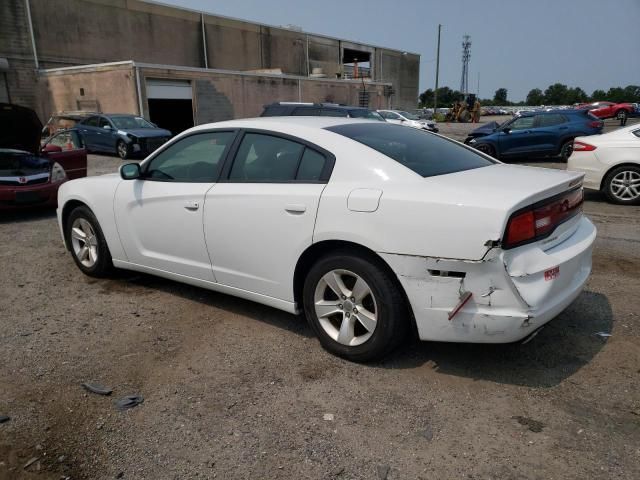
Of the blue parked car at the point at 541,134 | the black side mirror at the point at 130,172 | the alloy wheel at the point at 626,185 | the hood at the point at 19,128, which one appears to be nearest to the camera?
the black side mirror at the point at 130,172

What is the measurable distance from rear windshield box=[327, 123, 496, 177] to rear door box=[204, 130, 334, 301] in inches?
14.7

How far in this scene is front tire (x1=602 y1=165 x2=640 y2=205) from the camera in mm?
8203

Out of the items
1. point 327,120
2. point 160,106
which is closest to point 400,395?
point 327,120

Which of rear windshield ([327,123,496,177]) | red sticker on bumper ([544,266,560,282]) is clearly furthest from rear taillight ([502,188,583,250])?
rear windshield ([327,123,496,177])

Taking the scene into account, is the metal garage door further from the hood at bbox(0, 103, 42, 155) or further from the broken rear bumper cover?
the broken rear bumper cover

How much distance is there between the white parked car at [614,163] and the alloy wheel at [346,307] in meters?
6.32

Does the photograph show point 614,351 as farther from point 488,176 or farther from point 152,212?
point 152,212

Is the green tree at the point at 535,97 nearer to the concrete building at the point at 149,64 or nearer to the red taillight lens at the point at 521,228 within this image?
the concrete building at the point at 149,64

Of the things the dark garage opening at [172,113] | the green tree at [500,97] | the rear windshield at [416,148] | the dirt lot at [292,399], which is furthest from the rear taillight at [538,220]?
the green tree at [500,97]

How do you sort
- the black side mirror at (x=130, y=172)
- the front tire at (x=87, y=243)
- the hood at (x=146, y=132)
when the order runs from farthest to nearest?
the hood at (x=146, y=132) → the front tire at (x=87, y=243) → the black side mirror at (x=130, y=172)

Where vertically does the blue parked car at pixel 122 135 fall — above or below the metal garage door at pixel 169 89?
below

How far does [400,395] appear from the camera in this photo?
2.95 m

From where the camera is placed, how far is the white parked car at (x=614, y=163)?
8.17 m

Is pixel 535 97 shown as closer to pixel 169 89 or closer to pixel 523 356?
pixel 169 89
